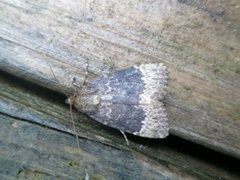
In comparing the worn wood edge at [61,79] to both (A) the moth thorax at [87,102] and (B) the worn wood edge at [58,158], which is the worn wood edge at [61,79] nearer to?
(A) the moth thorax at [87,102]

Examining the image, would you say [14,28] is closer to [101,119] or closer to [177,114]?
[101,119]

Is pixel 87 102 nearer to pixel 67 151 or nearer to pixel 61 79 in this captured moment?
pixel 61 79

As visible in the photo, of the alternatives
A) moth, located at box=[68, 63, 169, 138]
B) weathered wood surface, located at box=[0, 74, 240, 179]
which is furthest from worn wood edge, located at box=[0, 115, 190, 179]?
moth, located at box=[68, 63, 169, 138]

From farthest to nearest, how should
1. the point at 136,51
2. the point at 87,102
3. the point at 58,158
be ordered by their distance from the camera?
the point at 87,102, the point at 136,51, the point at 58,158

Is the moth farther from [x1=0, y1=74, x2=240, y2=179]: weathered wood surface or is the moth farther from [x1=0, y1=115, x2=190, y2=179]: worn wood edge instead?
[x1=0, y1=115, x2=190, y2=179]: worn wood edge

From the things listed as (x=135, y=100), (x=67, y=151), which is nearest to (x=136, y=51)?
(x=135, y=100)

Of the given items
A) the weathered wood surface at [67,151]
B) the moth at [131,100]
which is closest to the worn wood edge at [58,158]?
→ the weathered wood surface at [67,151]
